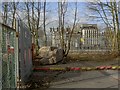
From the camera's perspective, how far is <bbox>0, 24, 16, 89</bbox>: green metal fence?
699 centimetres

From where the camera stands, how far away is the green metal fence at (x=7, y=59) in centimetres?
699

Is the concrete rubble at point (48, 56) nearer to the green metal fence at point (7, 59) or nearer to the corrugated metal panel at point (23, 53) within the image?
the corrugated metal panel at point (23, 53)

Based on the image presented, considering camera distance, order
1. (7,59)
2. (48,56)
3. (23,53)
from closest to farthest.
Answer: (7,59), (23,53), (48,56)

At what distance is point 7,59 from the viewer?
7.93m

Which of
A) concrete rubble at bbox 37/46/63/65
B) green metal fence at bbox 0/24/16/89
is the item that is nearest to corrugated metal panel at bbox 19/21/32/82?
green metal fence at bbox 0/24/16/89

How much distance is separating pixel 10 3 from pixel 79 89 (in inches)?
943

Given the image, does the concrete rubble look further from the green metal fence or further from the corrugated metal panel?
the green metal fence

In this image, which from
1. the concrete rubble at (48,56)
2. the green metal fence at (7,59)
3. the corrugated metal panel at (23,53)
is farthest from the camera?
the concrete rubble at (48,56)

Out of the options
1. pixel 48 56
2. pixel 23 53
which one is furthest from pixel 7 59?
pixel 48 56

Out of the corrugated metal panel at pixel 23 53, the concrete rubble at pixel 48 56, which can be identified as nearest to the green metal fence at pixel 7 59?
the corrugated metal panel at pixel 23 53

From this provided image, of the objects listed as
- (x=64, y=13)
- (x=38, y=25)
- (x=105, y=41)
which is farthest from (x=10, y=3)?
(x=105, y=41)

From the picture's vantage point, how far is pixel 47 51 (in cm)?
2412

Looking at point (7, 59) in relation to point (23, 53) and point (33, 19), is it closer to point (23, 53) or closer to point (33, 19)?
point (23, 53)

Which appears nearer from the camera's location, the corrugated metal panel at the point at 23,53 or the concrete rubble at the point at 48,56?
the corrugated metal panel at the point at 23,53
